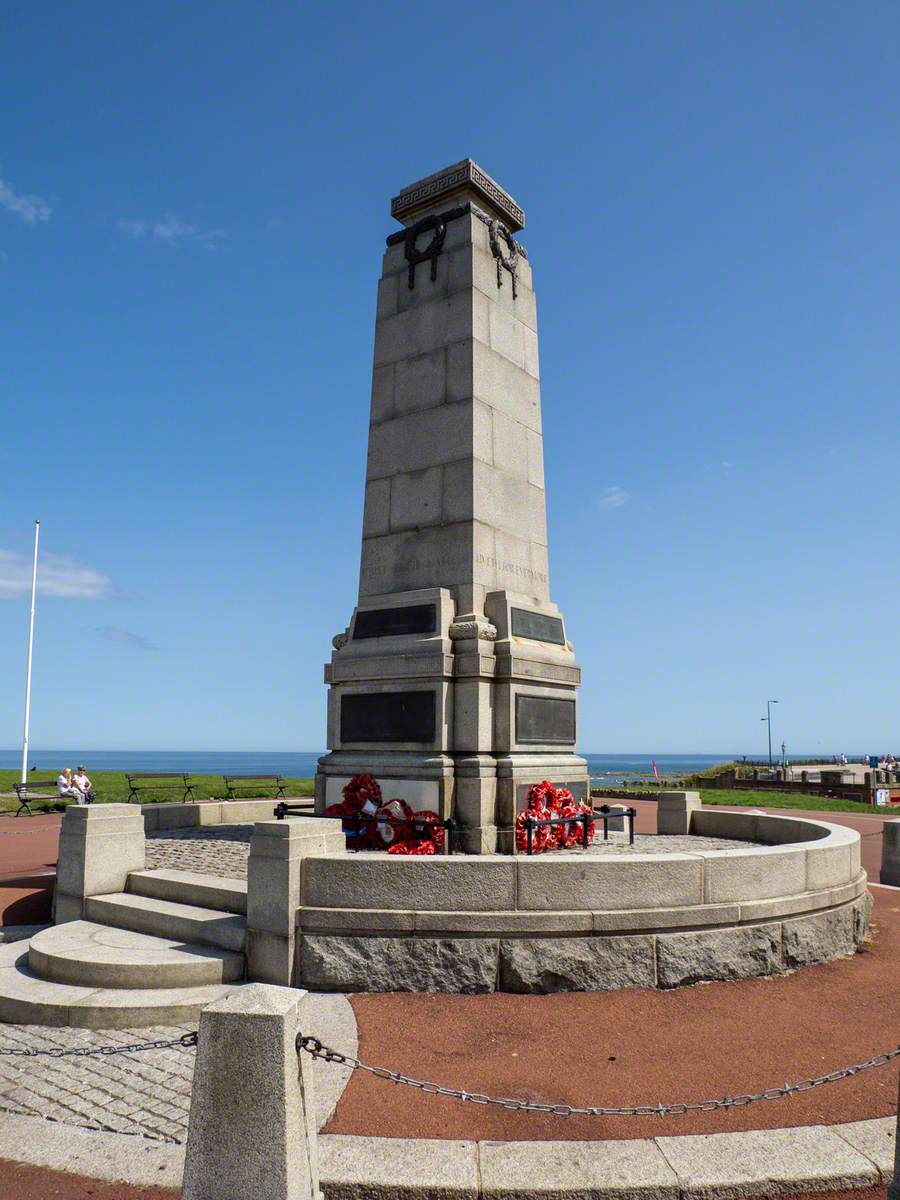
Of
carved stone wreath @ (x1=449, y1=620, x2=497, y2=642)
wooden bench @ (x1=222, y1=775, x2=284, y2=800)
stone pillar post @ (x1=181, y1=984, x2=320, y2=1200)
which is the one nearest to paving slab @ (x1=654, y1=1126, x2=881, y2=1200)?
stone pillar post @ (x1=181, y1=984, x2=320, y2=1200)

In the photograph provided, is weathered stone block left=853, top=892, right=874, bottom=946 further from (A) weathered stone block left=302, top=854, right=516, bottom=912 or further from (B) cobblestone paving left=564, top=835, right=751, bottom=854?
(A) weathered stone block left=302, top=854, right=516, bottom=912

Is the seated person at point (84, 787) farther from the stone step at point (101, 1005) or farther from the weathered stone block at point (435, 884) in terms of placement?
the weathered stone block at point (435, 884)

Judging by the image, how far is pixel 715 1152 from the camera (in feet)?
15.8

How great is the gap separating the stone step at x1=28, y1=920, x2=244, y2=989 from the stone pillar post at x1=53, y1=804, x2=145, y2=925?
1.11 meters

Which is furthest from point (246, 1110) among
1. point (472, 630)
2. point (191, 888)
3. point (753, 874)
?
point (472, 630)

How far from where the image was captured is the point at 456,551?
11805mm

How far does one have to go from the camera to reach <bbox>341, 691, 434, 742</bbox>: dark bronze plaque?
36.8 feet

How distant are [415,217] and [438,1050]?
38.6 feet

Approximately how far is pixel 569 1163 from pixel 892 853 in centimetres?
1062

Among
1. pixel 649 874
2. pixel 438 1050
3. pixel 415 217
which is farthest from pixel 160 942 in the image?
pixel 415 217

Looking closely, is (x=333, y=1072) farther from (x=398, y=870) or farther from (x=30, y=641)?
(x=30, y=641)

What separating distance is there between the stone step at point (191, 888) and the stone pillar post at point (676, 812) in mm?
8114

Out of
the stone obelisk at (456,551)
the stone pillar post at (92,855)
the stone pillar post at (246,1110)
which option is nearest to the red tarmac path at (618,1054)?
the stone pillar post at (246,1110)

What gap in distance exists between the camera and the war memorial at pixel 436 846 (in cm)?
737
